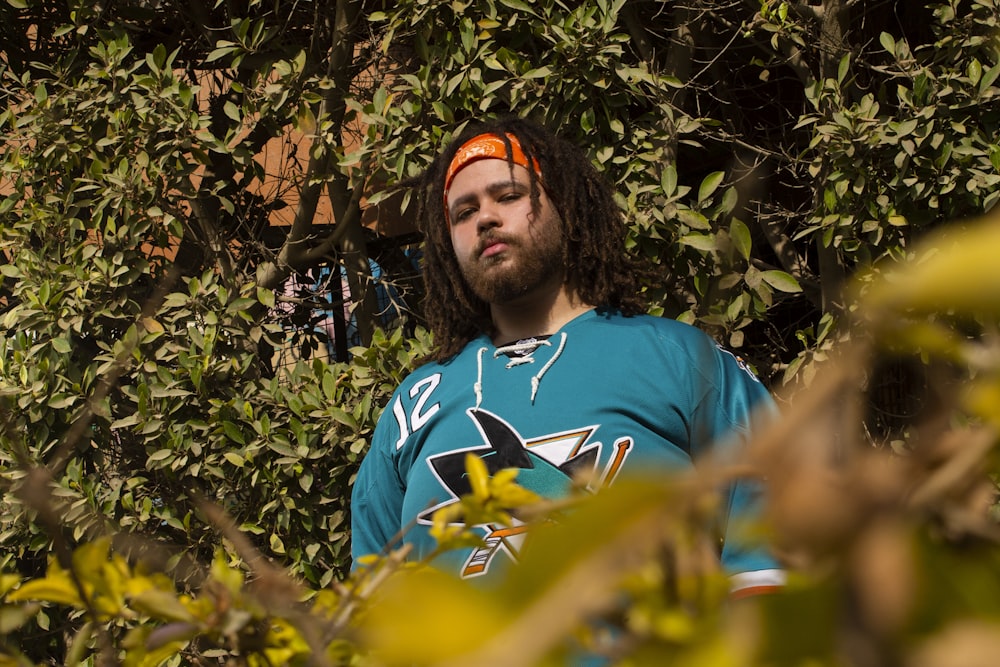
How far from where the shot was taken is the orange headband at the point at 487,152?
234 cm

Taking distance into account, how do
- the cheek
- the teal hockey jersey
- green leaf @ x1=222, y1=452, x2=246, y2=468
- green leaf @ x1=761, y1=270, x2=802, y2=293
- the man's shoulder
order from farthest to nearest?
green leaf @ x1=222, y1=452, x2=246, y2=468 → green leaf @ x1=761, y1=270, x2=802, y2=293 → the cheek → the man's shoulder → the teal hockey jersey

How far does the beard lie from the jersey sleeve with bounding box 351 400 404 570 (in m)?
0.41

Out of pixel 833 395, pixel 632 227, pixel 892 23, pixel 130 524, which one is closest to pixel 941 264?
pixel 833 395

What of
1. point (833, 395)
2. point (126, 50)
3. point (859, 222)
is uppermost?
point (126, 50)

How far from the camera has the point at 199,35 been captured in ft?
11.0

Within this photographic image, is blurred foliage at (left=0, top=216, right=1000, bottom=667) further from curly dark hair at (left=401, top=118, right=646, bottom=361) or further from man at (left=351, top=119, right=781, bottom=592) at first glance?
curly dark hair at (left=401, top=118, right=646, bottom=361)

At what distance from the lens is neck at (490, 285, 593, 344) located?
2.20m

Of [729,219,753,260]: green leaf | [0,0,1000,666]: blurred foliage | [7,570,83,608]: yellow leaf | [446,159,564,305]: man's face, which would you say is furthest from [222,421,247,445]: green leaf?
[7,570,83,608]: yellow leaf

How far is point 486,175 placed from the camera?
230cm

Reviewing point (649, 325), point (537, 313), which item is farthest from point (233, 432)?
point (649, 325)

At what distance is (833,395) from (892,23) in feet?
10.9

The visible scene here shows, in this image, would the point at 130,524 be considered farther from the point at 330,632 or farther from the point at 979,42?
the point at 979,42

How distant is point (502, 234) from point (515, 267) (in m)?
0.10

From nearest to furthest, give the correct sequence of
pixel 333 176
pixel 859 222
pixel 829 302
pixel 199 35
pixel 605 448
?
pixel 605 448
pixel 859 222
pixel 829 302
pixel 333 176
pixel 199 35
